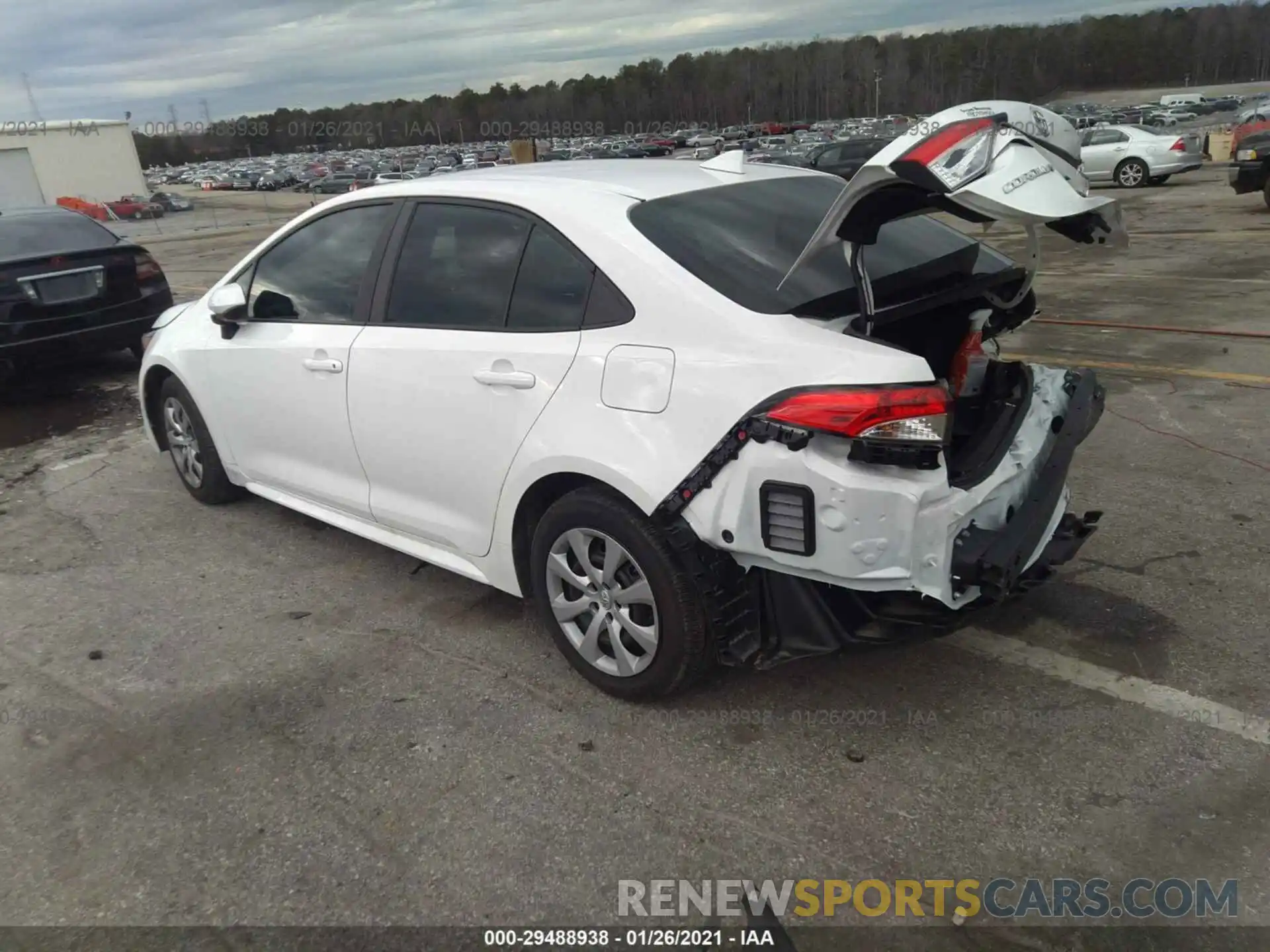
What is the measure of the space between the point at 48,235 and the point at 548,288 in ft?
21.7

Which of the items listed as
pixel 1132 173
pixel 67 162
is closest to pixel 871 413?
pixel 1132 173

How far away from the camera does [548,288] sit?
3.09 meters

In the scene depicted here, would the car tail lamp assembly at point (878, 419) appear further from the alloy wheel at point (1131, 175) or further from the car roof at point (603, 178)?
the alloy wheel at point (1131, 175)

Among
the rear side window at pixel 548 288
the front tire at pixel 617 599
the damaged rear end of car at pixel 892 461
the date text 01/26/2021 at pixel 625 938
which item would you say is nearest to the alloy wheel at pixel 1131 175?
the damaged rear end of car at pixel 892 461

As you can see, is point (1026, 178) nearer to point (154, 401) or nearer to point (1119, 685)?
point (1119, 685)

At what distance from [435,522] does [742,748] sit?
1.42m

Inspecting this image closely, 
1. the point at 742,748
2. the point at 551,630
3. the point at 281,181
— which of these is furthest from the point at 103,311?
the point at 281,181

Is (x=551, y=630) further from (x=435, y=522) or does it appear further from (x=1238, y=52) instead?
(x=1238, y=52)

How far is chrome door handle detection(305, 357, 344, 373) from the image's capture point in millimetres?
3697

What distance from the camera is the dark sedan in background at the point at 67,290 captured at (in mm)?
7125

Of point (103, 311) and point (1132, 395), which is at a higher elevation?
point (103, 311)

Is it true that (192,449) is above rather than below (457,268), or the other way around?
below

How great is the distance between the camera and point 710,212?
314cm

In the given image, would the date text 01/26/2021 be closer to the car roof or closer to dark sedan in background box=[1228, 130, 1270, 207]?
the car roof
